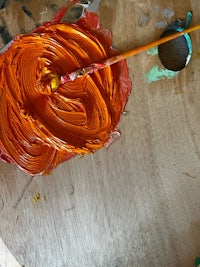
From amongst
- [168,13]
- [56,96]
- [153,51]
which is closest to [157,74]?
[153,51]

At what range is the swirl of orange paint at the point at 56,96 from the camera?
107cm

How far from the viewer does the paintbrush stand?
1.08 meters

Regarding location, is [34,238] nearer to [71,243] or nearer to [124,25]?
[71,243]

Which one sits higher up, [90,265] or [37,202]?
[37,202]

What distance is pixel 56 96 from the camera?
109cm

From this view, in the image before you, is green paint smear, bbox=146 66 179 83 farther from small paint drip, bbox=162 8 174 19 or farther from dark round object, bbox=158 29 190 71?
small paint drip, bbox=162 8 174 19

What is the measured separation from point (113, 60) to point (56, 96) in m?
0.18

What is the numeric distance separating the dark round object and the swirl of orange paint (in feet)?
0.37

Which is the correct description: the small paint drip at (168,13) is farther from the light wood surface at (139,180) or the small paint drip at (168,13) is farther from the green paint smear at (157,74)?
the green paint smear at (157,74)

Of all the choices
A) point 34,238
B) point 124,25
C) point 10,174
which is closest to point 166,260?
point 34,238

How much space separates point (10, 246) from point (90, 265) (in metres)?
0.22

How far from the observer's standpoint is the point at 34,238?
110 cm

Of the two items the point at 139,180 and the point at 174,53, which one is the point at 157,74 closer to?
the point at 174,53

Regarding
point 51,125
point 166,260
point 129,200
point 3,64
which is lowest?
point 166,260
